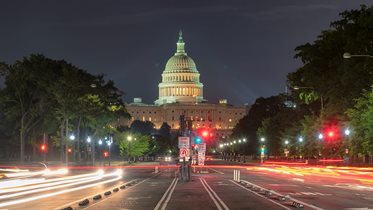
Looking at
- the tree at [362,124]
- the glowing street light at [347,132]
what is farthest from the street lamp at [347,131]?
the tree at [362,124]

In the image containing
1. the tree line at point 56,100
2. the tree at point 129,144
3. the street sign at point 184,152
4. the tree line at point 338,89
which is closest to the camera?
the street sign at point 184,152

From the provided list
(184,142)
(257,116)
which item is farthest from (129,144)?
(184,142)

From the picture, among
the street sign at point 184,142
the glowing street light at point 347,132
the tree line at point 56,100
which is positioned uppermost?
the tree line at point 56,100

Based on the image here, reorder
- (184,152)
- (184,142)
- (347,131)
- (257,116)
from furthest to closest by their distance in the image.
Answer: (257,116), (347,131), (184,152), (184,142)

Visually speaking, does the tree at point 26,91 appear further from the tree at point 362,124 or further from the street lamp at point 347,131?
the tree at point 362,124

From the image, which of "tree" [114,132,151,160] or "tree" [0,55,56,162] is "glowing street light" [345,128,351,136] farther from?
"tree" [114,132,151,160]

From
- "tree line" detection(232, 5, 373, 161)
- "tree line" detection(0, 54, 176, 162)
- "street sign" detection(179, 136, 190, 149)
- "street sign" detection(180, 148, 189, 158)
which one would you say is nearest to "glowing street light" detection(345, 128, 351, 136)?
"tree line" detection(232, 5, 373, 161)

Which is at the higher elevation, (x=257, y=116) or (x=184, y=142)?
(x=257, y=116)

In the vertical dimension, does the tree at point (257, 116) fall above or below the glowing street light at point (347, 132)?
above

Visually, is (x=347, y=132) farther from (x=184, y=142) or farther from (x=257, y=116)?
(x=257, y=116)

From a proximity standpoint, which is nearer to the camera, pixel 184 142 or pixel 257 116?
pixel 184 142

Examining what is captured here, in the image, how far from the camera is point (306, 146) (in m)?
95.8

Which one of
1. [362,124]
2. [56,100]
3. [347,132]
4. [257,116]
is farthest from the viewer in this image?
[257,116]

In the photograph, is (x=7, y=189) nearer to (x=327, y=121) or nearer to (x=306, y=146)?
(x=327, y=121)
